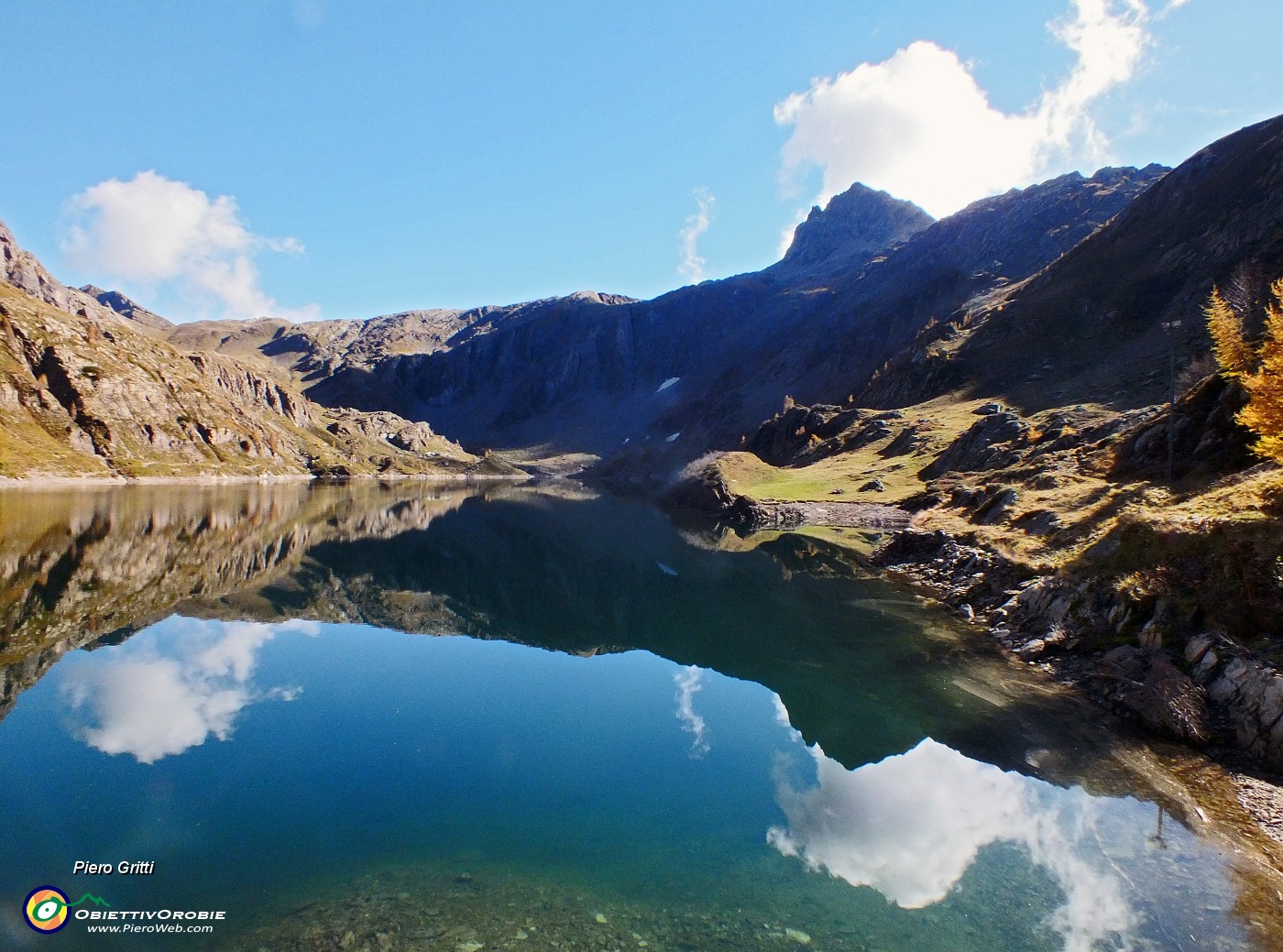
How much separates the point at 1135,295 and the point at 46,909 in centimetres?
18026

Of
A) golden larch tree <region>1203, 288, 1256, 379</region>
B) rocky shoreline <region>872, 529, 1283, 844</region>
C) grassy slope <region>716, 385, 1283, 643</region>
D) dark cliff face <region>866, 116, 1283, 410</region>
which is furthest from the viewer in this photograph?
dark cliff face <region>866, 116, 1283, 410</region>

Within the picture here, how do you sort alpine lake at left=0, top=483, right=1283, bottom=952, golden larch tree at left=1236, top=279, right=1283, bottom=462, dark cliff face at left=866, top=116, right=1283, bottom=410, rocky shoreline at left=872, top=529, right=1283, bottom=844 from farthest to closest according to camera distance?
dark cliff face at left=866, top=116, right=1283, bottom=410 → golden larch tree at left=1236, top=279, right=1283, bottom=462 → rocky shoreline at left=872, top=529, right=1283, bottom=844 → alpine lake at left=0, top=483, right=1283, bottom=952

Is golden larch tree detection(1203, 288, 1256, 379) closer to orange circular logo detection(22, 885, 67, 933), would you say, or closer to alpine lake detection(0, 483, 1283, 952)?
alpine lake detection(0, 483, 1283, 952)

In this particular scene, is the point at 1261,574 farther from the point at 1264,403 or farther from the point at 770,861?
the point at 770,861

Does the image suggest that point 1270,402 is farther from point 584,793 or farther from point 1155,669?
point 584,793

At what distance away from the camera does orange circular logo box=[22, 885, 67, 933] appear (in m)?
11.5

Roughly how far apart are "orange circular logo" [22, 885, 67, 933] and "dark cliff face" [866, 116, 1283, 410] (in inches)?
4633

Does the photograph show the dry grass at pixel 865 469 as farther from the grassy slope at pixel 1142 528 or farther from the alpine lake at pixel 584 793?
the alpine lake at pixel 584 793

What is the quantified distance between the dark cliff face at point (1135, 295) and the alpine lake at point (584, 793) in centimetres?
9469

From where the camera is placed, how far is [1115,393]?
101 metres

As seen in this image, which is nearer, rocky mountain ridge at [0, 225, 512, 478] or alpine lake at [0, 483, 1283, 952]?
alpine lake at [0, 483, 1283, 952]

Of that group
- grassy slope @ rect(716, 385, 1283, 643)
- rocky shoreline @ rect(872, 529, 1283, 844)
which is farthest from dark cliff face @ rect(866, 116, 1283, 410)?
A: rocky shoreline @ rect(872, 529, 1283, 844)

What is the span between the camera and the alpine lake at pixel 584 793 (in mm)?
12406

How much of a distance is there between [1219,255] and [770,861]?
564ft
